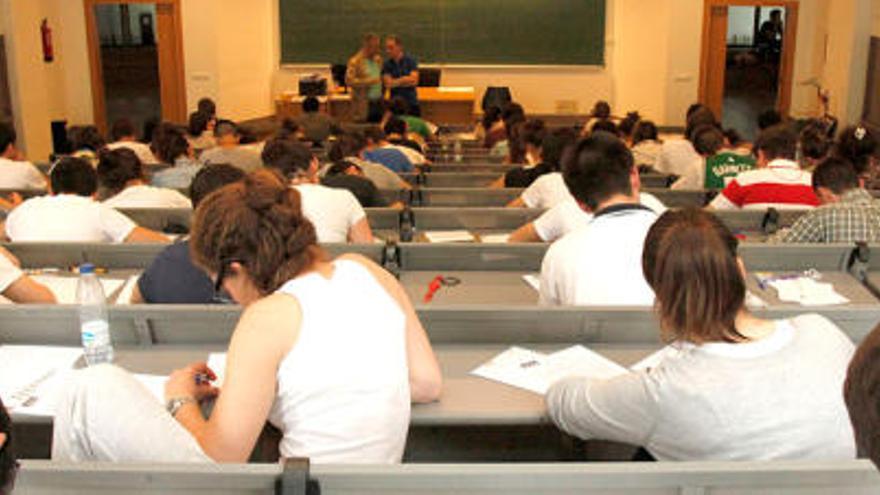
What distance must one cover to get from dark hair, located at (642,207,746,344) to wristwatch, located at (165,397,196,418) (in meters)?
1.15

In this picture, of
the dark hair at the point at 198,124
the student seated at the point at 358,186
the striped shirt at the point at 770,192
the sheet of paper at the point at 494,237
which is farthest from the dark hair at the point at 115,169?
the dark hair at the point at 198,124

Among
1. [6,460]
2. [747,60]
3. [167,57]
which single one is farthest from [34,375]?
[747,60]

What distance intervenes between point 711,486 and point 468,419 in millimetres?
817

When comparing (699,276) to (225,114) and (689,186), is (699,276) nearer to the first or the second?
(689,186)

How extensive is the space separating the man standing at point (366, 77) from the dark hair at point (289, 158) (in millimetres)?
6205

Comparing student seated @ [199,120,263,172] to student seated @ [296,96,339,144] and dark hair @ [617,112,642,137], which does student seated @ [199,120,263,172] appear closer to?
student seated @ [296,96,339,144]

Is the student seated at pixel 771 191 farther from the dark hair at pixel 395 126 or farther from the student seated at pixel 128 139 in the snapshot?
the student seated at pixel 128 139

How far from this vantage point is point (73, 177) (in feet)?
14.3

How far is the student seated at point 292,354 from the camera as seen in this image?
196 centimetres

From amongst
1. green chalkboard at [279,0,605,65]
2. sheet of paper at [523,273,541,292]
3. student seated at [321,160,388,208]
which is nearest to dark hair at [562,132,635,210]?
sheet of paper at [523,273,541,292]

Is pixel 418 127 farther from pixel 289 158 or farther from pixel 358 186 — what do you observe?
pixel 289 158

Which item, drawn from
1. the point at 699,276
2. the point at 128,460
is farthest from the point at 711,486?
the point at 128,460

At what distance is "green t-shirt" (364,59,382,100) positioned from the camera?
11266mm

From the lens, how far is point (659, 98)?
12.7 m
